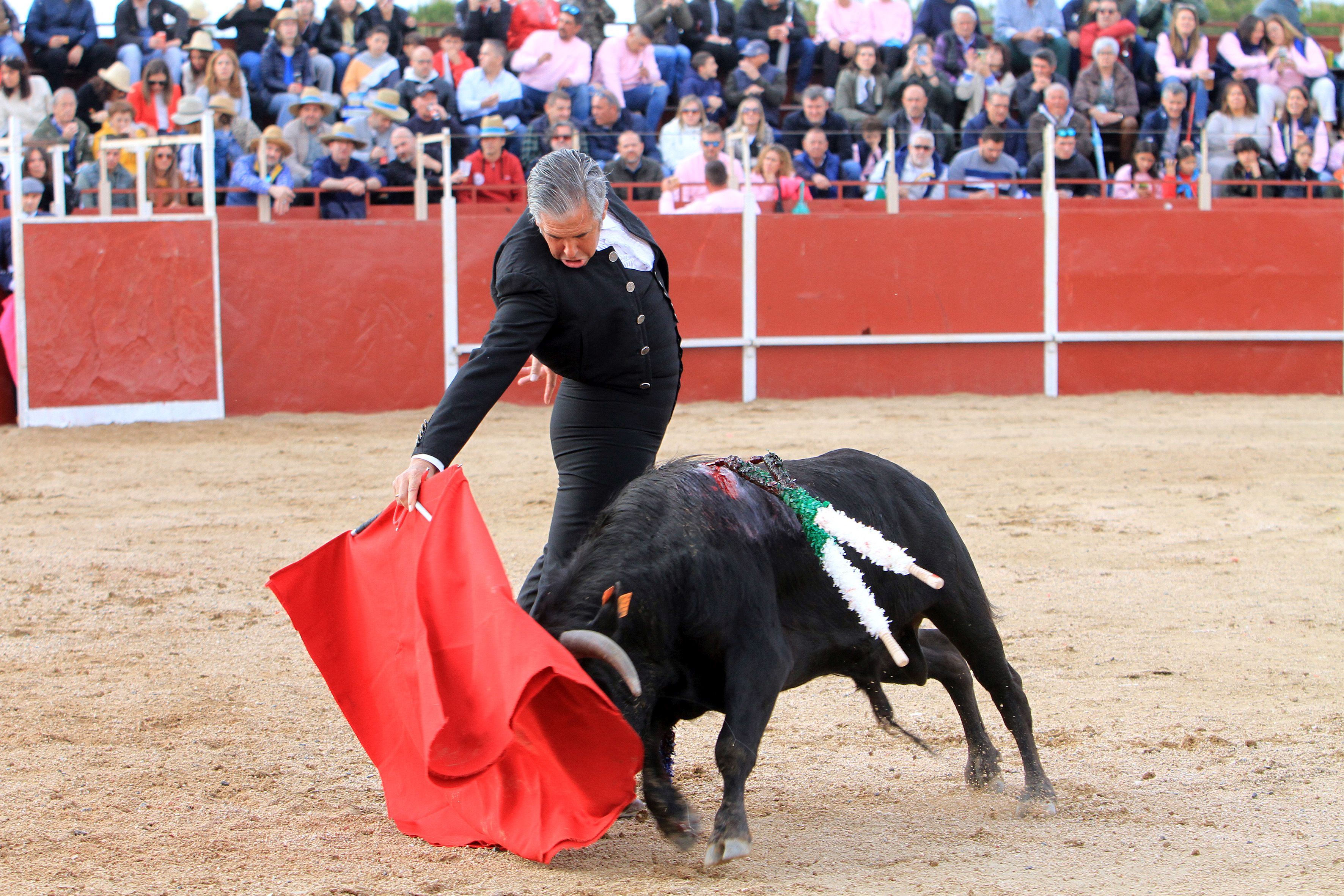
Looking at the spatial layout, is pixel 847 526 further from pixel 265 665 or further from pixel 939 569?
pixel 265 665

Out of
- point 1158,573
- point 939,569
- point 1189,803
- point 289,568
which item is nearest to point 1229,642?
point 1158,573

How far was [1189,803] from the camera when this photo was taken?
9.73ft

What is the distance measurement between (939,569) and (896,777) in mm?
548

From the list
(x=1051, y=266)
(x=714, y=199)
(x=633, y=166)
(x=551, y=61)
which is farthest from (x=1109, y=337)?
(x=551, y=61)

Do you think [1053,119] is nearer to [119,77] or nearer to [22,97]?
[119,77]

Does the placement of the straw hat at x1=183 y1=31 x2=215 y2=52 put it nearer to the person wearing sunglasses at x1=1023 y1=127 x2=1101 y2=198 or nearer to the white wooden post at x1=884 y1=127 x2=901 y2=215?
the white wooden post at x1=884 y1=127 x2=901 y2=215

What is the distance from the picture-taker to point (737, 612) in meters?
2.66

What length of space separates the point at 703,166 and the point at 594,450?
25.4ft

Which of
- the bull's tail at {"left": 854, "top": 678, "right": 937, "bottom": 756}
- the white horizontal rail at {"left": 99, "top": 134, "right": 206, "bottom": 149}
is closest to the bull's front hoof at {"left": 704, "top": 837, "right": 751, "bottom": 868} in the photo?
the bull's tail at {"left": 854, "top": 678, "right": 937, "bottom": 756}

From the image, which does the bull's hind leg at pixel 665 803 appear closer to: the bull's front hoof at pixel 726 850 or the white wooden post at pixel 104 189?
the bull's front hoof at pixel 726 850

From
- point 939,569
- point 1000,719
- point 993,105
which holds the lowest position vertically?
point 1000,719

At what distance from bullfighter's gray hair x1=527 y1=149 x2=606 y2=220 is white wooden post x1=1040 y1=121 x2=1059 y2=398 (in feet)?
27.2

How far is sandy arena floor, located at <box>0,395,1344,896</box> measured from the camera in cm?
262

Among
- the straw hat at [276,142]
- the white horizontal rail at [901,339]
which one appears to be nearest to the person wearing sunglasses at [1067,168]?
the white horizontal rail at [901,339]
